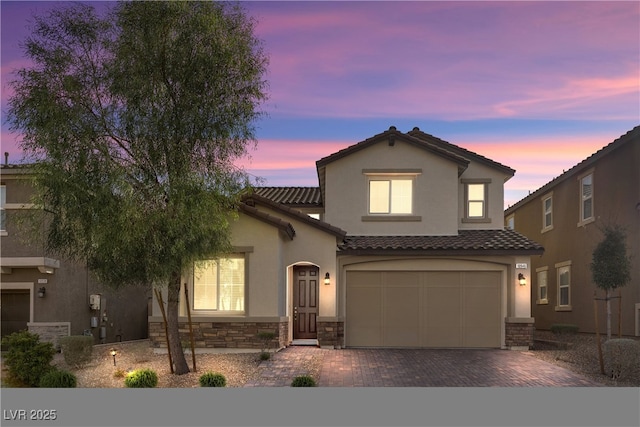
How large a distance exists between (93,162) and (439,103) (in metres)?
10.9

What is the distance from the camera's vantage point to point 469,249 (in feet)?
61.3

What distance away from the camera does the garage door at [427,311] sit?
19109 millimetres

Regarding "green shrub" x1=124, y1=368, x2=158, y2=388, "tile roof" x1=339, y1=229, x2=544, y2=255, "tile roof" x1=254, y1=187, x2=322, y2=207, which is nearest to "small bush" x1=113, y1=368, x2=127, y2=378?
"green shrub" x1=124, y1=368, x2=158, y2=388

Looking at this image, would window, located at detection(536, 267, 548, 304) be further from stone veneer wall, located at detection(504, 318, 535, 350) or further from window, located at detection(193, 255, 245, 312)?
window, located at detection(193, 255, 245, 312)

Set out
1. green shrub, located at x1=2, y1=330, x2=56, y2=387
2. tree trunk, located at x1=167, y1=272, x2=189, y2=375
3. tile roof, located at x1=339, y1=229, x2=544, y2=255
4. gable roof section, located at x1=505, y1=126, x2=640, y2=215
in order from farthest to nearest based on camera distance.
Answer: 1. tile roof, located at x1=339, y1=229, x2=544, y2=255
2. gable roof section, located at x1=505, y1=126, x2=640, y2=215
3. tree trunk, located at x1=167, y1=272, x2=189, y2=375
4. green shrub, located at x1=2, y1=330, x2=56, y2=387

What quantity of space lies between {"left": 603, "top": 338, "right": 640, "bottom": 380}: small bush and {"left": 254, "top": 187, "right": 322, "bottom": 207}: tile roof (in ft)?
38.1

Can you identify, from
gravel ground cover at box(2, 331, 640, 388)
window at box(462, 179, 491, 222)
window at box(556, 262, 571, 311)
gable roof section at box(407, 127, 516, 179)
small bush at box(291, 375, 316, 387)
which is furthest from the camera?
window at box(556, 262, 571, 311)

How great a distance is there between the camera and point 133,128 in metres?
13.1

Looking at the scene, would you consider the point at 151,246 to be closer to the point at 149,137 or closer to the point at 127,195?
the point at 127,195

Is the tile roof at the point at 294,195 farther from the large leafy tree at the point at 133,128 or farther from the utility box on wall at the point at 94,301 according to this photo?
the large leafy tree at the point at 133,128

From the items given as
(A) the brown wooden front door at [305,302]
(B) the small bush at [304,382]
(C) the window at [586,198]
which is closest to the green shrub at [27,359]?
(B) the small bush at [304,382]

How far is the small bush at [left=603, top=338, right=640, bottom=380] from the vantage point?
1315cm
